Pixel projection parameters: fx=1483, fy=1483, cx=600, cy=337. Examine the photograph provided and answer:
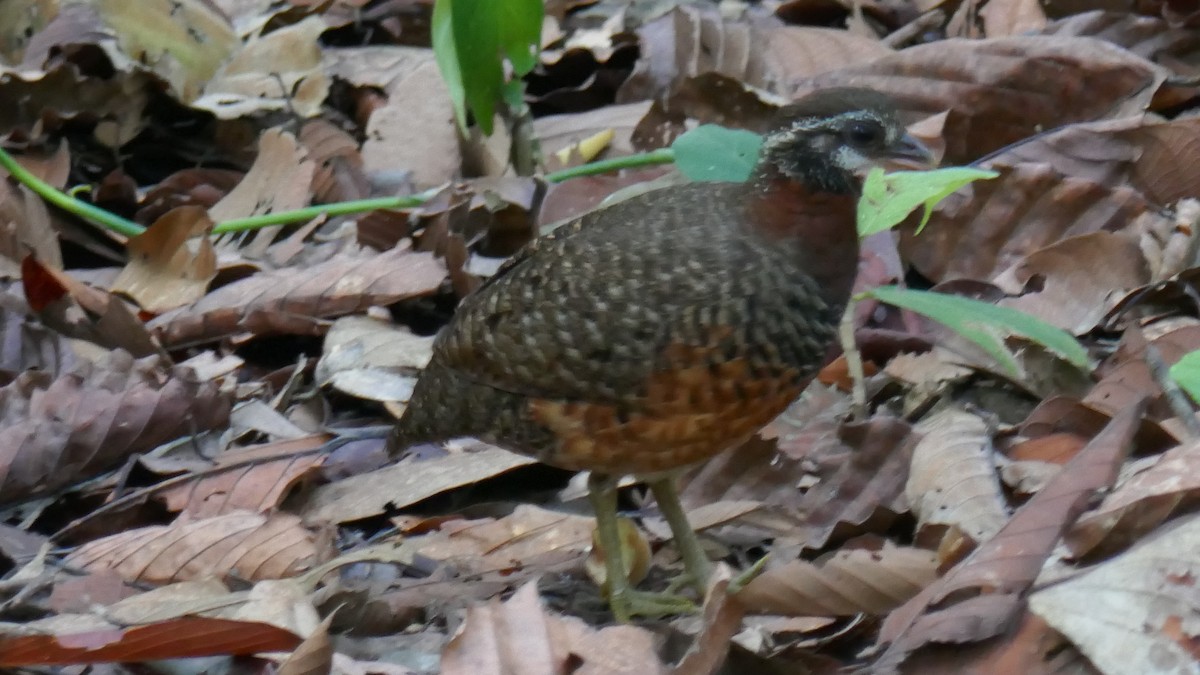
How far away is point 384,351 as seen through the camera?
4605mm

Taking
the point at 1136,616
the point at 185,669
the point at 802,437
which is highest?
the point at 1136,616

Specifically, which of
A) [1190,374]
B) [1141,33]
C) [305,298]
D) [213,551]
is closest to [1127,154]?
[1141,33]

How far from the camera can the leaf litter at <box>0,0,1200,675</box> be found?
9.59 ft

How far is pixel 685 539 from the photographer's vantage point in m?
3.71

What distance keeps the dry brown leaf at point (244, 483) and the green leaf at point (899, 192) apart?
Answer: 5.42 feet

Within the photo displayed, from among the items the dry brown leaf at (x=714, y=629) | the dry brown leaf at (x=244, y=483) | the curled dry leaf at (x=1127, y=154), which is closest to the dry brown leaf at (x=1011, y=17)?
the curled dry leaf at (x=1127, y=154)

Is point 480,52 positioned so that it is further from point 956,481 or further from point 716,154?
point 956,481

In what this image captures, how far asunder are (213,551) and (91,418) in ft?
2.41

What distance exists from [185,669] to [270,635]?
22cm

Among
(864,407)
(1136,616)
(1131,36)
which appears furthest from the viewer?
(1131,36)

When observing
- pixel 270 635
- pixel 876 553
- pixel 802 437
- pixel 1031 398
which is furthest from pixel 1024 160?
pixel 270 635

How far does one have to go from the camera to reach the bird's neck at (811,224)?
3.30 meters

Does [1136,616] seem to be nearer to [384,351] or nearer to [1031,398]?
[1031,398]

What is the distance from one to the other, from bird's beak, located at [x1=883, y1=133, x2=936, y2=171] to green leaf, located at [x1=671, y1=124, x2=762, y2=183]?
28.5 inches
